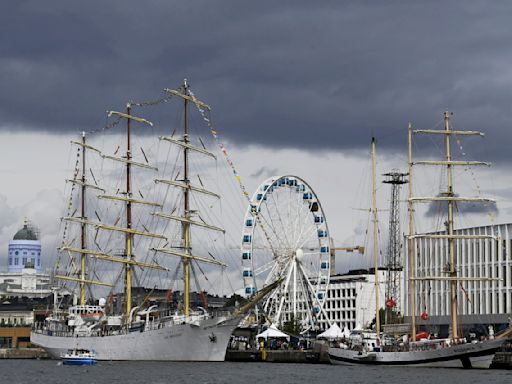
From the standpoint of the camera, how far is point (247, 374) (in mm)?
100125

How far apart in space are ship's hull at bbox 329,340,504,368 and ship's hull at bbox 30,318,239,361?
16675 millimetres

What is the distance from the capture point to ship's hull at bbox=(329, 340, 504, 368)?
10225 centimetres

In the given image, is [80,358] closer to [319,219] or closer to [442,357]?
[319,219]

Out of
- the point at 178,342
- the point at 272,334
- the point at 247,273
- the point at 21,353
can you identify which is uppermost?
the point at 247,273

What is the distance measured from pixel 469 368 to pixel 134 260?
55.9m

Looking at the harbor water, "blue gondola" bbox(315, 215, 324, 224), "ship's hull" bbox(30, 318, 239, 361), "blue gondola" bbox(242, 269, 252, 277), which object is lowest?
the harbor water

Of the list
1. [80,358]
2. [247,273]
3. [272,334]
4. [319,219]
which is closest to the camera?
[80,358]

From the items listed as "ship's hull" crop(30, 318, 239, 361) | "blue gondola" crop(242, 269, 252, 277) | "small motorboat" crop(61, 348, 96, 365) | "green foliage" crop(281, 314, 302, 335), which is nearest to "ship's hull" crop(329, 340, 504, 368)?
"ship's hull" crop(30, 318, 239, 361)

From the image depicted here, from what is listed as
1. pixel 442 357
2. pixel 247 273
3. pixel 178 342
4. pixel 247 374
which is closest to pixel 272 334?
pixel 247 273

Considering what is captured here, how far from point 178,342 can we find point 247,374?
27.3 m

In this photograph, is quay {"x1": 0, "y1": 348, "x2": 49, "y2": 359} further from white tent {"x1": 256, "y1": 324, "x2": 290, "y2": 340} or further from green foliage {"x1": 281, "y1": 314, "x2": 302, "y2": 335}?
white tent {"x1": 256, "y1": 324, "x2": 290, "y2": 340}

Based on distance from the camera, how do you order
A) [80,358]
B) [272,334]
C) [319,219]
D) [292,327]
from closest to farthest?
1. [80,358]
2. [272,334]
3. [319,219]
4. [292,327]

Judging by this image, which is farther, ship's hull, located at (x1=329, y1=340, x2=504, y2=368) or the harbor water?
ship's hull, located at (x1=329, y1=340, x2=504, y2=368)

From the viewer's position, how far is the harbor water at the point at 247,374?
90.9 m
